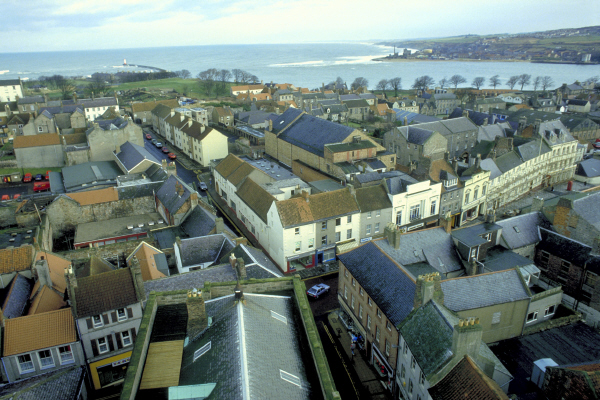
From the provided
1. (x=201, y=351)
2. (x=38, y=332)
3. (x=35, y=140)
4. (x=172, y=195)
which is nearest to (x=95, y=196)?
(x=172, y=195)

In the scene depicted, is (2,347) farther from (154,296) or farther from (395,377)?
(395,377)

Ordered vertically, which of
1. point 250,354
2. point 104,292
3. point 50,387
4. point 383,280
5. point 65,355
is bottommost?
point 65,355

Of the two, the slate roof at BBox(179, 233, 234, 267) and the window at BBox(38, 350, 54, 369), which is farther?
the slate roof at BBox(179, 233, 234, 267)

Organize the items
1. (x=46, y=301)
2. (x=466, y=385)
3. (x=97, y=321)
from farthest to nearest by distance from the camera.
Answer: (x=46, y=301), (x=97, y=321), (x=466, y=385)

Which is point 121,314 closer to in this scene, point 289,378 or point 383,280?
point 289,378

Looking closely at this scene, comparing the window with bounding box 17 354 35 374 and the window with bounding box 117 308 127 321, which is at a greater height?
the window with bounding box 117 308 127 321

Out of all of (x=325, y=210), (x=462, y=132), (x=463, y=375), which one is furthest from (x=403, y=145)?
(x=463, y=375)

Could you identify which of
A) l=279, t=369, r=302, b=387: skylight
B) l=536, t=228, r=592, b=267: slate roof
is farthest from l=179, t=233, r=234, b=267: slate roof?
l=536, t=228, r=592, b=267: slate roof

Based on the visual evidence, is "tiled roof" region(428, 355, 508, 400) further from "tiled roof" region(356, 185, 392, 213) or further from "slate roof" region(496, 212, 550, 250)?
"tiled roof" region(356, 185, 392, 213)
